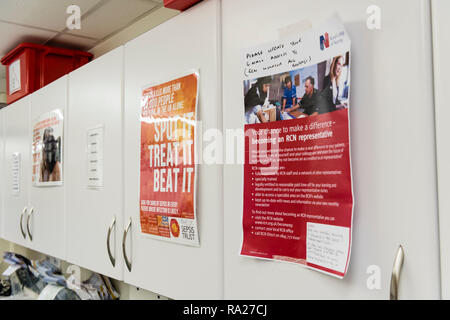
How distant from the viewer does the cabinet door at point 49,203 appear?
5.48ft

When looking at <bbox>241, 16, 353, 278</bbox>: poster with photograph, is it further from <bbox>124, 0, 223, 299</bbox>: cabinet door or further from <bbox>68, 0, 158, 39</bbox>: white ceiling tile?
<bbox>68, 0, 158, 39</bbox>: white ceiling tile

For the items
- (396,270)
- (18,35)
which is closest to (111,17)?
(18,35)

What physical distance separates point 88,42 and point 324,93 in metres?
1.83

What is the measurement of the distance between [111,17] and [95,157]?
0.76 metres

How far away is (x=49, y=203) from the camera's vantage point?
1.77 metres

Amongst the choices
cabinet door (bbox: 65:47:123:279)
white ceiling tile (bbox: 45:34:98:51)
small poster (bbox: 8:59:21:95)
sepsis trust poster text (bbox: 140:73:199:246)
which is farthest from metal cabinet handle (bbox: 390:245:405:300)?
small poster (bbox: 8:59:21:95)

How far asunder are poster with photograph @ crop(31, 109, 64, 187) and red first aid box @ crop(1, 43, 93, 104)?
372mm

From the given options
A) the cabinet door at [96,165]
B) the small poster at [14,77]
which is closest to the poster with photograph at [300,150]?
the cabinet door at [96,165]

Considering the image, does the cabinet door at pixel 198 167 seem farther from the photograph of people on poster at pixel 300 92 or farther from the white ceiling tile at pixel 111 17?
the white ceiling tile at pixel 111 17

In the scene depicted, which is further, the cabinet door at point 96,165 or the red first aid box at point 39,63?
the red first aid box at point 39,63

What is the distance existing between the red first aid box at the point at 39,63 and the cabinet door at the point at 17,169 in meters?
0.12

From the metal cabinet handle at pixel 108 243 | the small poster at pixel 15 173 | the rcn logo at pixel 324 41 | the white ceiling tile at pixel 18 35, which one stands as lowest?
the metal cabinet handle at pixel 108 243
